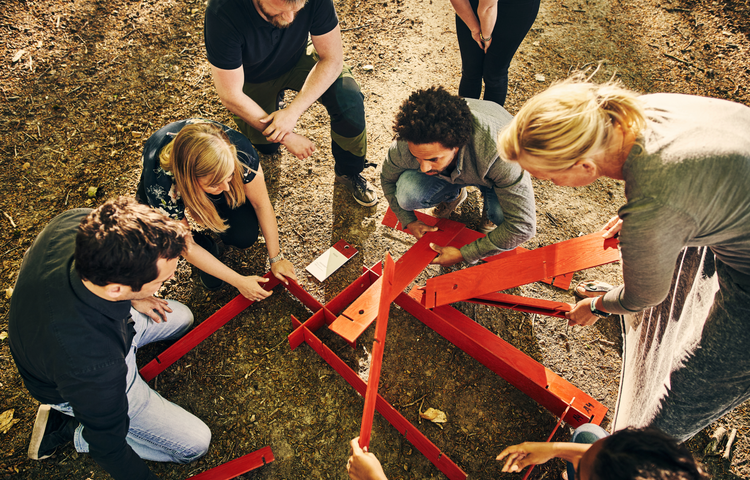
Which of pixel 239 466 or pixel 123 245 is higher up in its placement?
pixel 123 245

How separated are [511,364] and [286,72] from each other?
9.51ft

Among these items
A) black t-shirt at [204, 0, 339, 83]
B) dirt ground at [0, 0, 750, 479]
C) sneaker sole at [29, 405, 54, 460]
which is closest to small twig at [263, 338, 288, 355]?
dirt ground at [0, 0, 750, 479]

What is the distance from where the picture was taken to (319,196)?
370cm

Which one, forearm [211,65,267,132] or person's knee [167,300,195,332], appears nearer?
forearm [211,65,267,132]

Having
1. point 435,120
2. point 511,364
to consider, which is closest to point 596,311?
point 511,364

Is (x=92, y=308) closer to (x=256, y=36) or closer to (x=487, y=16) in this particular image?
(x=256, y=36)

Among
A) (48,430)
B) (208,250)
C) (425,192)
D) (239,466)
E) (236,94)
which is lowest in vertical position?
(239,466)

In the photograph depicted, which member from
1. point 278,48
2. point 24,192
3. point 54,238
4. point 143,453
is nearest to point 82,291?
point 54,238

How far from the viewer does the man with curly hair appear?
2.21m

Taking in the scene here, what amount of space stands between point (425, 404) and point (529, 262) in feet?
4.20

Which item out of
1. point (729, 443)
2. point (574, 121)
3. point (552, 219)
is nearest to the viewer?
point (574, 121)

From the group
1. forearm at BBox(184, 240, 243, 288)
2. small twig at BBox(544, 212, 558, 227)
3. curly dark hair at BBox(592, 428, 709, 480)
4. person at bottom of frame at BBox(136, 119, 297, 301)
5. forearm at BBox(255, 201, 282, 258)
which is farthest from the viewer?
small twig at BBox(544, 212, 558, 227)

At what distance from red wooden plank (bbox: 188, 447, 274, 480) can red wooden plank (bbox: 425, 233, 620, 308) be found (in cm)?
146

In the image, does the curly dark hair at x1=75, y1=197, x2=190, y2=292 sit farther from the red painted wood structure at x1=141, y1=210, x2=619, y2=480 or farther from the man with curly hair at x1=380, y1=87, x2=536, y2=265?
the man with curly hair at x1=380, y1=87, x2=536, y2=265
